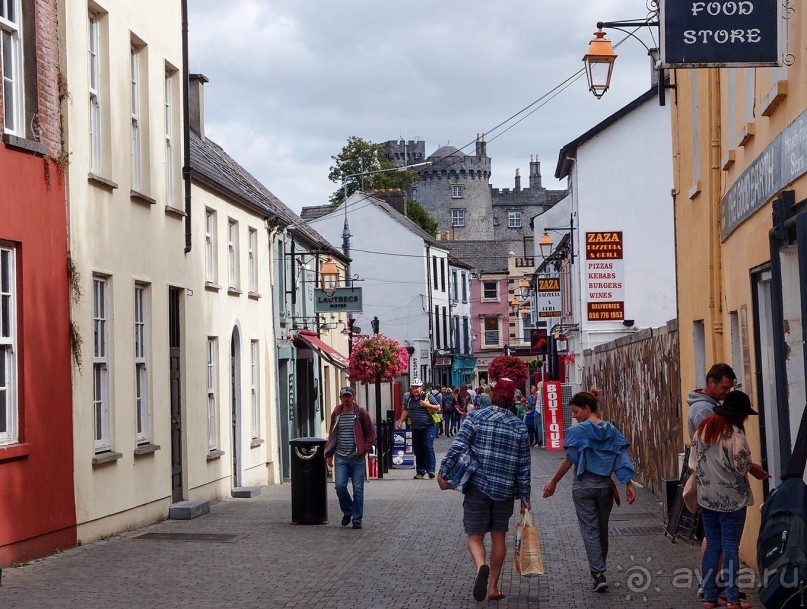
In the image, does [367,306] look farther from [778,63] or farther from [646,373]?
[778,63]

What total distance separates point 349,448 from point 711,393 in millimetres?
7013

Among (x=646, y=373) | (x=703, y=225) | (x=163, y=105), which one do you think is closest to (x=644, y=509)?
(x=646, y=373)

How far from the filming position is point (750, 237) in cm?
1180

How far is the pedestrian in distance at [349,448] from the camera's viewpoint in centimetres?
1664

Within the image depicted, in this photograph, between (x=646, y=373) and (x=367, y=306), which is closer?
(x=646, y=373)

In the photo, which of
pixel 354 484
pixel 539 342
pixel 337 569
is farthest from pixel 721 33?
pixel 539 342

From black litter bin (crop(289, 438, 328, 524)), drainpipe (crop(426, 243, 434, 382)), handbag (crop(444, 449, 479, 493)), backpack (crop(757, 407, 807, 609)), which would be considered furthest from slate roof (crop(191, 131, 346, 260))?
drainpipe (crop(426, 243, 434, 382))

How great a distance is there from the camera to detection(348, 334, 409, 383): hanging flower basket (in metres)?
28.7

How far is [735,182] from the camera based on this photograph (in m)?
12.7

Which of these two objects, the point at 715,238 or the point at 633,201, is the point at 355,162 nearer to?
the point at 633,201

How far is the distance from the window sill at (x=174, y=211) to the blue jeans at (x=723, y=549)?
11.8 meters

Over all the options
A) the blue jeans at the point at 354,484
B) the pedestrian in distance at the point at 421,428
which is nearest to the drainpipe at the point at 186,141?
the blue jeans at the point at 354,484

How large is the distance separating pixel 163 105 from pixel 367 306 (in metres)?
47.6

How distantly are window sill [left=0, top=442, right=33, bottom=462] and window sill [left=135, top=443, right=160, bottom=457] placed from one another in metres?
3.99
